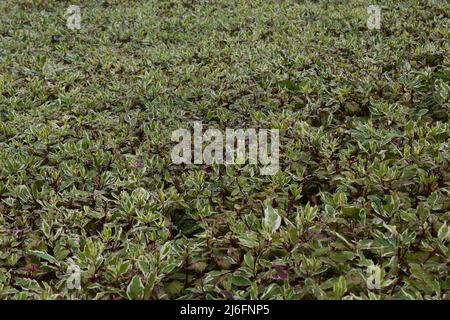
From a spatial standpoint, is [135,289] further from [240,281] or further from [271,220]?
[271,220]

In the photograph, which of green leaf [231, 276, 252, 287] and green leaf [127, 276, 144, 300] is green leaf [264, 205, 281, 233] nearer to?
green leaf [231, 276, 252, 287]

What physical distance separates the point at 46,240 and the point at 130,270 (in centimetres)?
72

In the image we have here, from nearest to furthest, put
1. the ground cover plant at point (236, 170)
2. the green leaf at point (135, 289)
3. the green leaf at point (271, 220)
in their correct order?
the green leaf at point (135, 289)
the ground cover plant at point (236, 170)
the green leaf at point (271, 220)

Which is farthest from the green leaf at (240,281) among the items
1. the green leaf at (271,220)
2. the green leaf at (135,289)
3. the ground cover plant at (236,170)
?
the green leaf at (135,289)

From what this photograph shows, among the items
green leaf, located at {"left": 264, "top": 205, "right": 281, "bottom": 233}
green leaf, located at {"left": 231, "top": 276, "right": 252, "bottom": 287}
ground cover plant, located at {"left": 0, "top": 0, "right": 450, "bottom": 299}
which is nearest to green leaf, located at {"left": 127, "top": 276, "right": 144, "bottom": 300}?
ground cover plant, located at {"left": 0, "top": 0, "right": 450, "bottom": 299}

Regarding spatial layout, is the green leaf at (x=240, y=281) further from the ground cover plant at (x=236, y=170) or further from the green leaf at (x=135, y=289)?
the green leaf at (x=135, y=289)

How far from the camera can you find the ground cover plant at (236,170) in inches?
106

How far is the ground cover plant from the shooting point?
8.86 ft

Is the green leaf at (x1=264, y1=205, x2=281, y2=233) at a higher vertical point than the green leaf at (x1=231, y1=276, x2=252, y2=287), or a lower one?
higher

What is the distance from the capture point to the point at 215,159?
3.96 m

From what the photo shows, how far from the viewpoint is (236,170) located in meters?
3.80

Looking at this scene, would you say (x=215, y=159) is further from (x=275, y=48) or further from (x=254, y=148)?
(x=275, y=48)

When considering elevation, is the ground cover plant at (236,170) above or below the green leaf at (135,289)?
above

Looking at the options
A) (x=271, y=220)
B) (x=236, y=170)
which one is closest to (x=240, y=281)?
(x=271, y=220)
